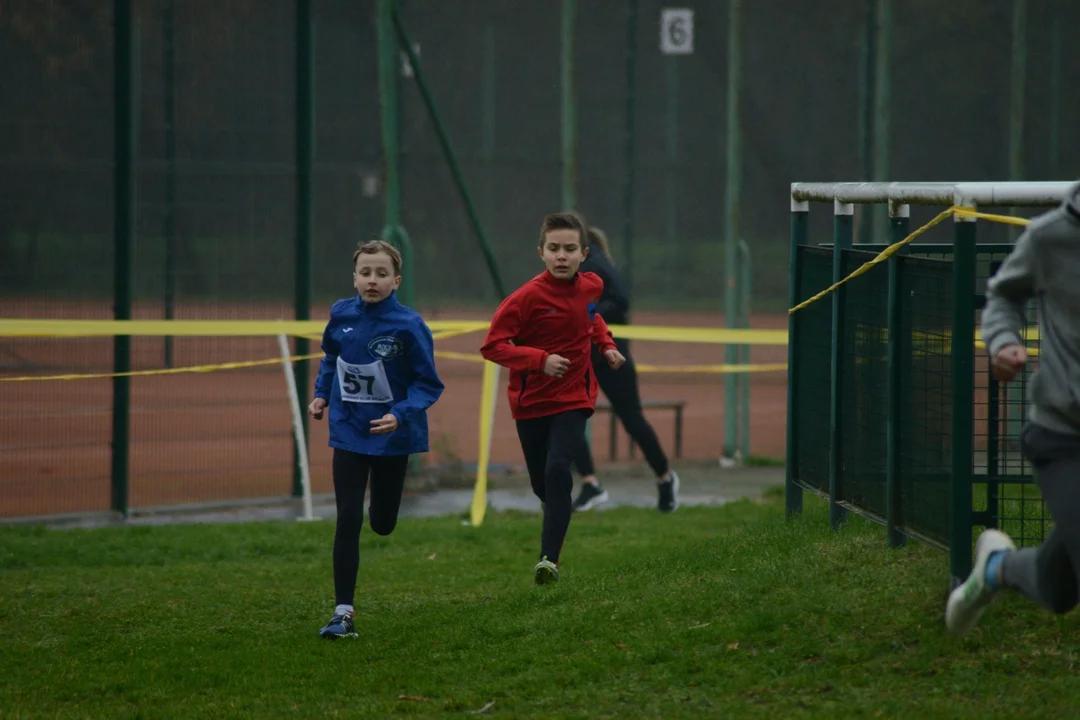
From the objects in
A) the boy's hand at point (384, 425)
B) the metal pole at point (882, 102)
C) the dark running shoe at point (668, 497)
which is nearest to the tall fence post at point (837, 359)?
the boy's hand at point (384, 425)

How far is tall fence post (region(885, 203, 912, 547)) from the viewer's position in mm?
6523

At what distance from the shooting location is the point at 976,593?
520 centimetres

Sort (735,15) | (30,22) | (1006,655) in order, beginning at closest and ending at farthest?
(1006,655), (30,22), (735,15)

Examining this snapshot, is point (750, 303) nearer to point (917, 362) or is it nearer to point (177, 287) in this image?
point (177, 287)

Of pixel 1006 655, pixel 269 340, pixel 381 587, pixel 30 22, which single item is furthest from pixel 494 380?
pixel 1006 655

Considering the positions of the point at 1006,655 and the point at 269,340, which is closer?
the point at 1006,655

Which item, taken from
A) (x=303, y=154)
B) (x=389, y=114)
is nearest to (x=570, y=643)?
(x=303, y=154)

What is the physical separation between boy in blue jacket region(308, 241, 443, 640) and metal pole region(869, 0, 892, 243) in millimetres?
10091

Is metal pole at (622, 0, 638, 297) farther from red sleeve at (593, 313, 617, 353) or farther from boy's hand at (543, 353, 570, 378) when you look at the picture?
boy's hand at (543, 353, 570, 378)

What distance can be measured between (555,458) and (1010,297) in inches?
121

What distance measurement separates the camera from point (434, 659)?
6.32 meters

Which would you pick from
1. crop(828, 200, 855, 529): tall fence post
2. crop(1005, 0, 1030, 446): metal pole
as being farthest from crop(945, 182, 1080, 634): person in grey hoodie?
crop(1005, 0, 1030, 446): metal pole

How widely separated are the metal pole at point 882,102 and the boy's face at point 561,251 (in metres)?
9.09

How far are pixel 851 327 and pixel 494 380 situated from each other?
4403mm
